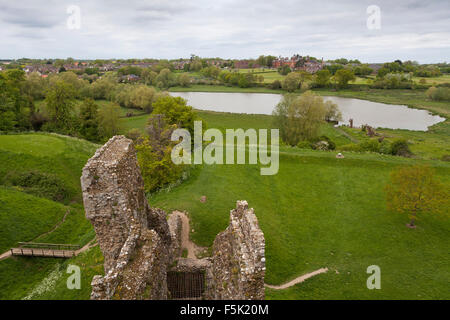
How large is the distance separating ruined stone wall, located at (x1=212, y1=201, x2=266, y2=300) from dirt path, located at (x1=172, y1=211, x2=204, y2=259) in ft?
16.7

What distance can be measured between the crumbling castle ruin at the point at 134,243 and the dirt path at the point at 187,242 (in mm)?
3512

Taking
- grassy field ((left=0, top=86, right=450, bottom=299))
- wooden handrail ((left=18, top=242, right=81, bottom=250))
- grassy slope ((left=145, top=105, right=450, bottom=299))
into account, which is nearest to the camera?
grassy slope ((left=145, top=105, right=450, bottom=299))

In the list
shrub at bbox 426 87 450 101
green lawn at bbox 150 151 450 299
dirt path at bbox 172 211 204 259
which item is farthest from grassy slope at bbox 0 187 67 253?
shrub at bbox 426 87 450 101

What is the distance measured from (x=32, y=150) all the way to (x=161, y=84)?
85672 mm

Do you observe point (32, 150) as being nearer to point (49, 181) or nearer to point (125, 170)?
point (49, 181)

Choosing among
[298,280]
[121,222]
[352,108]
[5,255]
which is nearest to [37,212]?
[5,255]

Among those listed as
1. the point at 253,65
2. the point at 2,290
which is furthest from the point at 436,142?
the point at 253,65

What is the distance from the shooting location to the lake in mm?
66938

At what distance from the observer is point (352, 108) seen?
3238 inches

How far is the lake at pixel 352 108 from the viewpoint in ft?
220

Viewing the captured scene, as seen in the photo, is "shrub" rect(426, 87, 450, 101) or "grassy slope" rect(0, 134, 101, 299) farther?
"shrub" rect(426, 87, 450, 101)

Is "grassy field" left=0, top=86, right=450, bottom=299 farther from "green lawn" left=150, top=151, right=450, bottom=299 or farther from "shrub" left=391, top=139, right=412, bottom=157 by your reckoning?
"shrub" left=391, top=139, right=412, bottom=157

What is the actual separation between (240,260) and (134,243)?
4.36 meters

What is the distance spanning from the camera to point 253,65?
19888 centimetres
